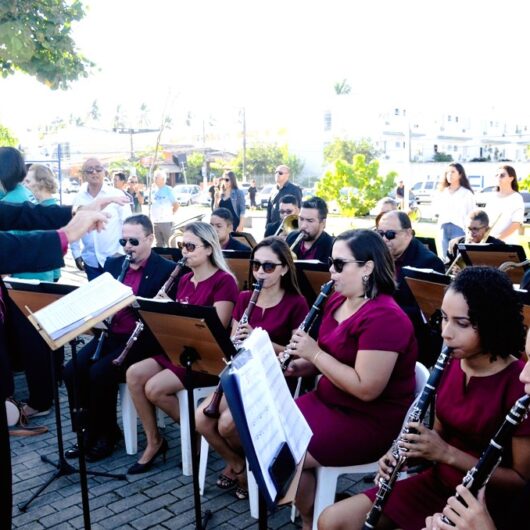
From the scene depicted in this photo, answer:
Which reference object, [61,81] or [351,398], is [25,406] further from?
[61,81]

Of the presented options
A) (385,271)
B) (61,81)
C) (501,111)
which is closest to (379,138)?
(501,111)

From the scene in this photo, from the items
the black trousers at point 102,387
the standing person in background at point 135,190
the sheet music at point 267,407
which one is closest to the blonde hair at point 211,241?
the black trousers at point 102,387

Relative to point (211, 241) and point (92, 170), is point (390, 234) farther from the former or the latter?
point (92, 170)

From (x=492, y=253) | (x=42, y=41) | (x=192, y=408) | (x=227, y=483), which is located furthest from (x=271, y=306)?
(x=42, y=41)

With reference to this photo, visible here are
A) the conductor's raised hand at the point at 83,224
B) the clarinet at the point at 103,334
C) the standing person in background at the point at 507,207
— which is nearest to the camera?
the conductor's raised hand at the point at 83,224

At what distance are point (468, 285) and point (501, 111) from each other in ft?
282

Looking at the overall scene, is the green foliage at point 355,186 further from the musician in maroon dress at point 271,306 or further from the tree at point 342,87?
the tree at point 342,87

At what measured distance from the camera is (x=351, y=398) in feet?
11.1

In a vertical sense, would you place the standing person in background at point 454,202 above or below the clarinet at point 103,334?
above

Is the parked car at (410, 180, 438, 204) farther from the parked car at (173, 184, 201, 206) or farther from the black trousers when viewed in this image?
the black trousers

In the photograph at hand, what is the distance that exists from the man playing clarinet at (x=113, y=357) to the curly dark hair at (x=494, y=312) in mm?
2987

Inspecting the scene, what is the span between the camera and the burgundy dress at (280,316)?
4.42 meters

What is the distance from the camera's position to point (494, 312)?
8.80 ft

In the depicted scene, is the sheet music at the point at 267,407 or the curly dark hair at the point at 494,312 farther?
the curly dark hair at the point at 494,312
